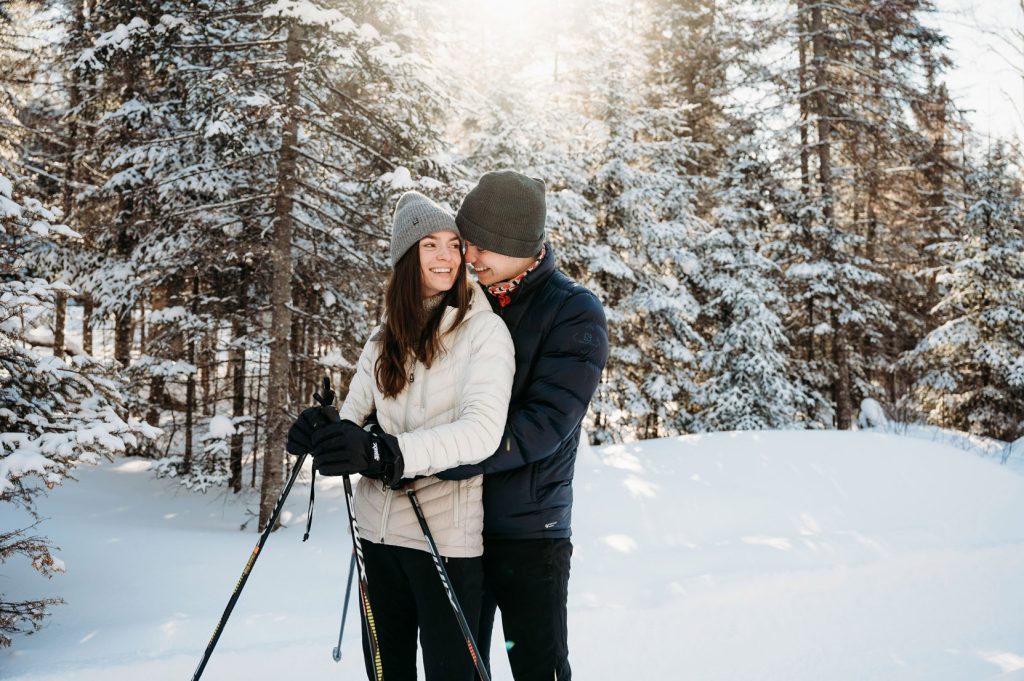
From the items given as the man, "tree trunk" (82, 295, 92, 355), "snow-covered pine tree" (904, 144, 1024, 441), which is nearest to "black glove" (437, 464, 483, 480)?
the man

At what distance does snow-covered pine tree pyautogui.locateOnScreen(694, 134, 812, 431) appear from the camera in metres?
13.2

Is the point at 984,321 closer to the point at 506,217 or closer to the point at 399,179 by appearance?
the point at 399,179

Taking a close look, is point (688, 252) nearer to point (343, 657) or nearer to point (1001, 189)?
point (1001, 189)

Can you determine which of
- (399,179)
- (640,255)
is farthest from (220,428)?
(640,255)

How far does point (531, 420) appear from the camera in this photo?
1.86 meters

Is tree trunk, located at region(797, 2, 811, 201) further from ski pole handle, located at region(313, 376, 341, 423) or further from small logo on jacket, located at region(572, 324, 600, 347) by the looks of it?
ski pole handle, located at region(313, 376, 341, 423)

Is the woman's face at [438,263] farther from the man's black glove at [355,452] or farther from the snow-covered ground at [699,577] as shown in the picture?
the snow-covered ground at [699,577]

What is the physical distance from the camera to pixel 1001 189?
14938mm

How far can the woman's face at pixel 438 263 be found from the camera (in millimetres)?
1995

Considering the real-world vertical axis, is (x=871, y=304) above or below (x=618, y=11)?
below

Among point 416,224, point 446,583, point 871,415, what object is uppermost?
point 416,224

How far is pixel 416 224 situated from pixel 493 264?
32 centimetres

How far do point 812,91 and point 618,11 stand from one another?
7083 mm

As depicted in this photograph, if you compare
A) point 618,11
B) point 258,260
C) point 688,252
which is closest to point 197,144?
point 258,260
